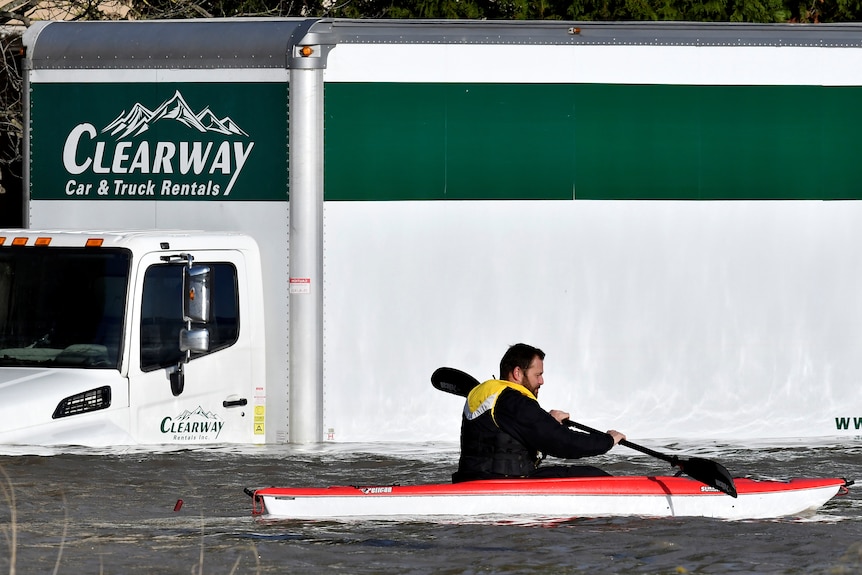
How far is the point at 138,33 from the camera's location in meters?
11.4

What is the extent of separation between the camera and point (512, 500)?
9.06 metres

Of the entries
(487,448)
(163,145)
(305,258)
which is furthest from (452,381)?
(163,145)

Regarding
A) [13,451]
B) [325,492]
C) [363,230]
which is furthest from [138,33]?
[325,492]

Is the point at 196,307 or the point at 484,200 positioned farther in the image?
the point at 484,200

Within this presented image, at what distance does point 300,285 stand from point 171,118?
5.28 ft

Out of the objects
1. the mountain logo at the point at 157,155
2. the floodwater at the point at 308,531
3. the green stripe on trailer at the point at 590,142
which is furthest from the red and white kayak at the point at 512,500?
the mountain logo at the point at 157,155

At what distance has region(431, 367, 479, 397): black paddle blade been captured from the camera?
33.7ft

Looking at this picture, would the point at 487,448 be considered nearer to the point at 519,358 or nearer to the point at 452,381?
the point at 519,358

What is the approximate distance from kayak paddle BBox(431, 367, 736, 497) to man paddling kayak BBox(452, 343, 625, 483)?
43 centimetres

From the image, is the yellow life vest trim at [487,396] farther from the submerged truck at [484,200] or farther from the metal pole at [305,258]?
the metal pole at [305,258]

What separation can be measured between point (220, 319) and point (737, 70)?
14.1ft

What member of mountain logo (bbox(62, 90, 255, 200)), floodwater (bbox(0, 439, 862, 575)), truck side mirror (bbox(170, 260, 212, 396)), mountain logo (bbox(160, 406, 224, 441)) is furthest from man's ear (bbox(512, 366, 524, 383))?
mountain logo (bbox(62, 90, 255, 200))

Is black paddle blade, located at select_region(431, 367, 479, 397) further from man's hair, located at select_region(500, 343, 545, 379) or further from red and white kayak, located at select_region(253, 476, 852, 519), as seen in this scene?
red and white kayak, located at select_region(253, 476, 852, 519)

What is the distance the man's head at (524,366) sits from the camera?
9.26m
